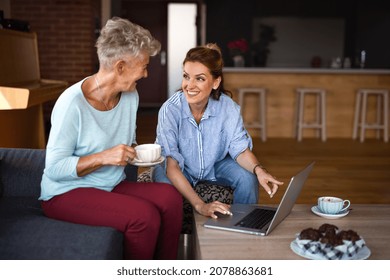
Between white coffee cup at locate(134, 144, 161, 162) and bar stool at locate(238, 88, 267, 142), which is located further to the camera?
bar stool at locate(238, 88, 267, 142)

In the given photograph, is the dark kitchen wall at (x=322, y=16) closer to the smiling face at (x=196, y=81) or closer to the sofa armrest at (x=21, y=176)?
the smiling face at (x=196, y=81)

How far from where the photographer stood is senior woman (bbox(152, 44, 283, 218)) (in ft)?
7.88

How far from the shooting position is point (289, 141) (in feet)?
20.9

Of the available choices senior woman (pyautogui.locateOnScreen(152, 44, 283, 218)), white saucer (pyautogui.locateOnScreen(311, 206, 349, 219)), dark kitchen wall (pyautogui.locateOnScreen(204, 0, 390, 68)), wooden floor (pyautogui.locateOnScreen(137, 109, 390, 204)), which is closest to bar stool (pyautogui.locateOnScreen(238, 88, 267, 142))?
wooden floor (pyautogui.locateOnScreen(137, 109, 390, 204))

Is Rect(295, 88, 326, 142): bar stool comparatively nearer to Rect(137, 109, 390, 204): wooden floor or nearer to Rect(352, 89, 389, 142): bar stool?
Rect(137, 109, 390, 204): wooden floor

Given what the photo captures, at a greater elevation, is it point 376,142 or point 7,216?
point 7,216

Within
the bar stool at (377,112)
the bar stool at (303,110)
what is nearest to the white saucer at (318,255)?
the bar stool at (303,110)

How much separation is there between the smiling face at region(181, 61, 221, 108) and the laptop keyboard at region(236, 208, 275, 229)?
66 centimetres

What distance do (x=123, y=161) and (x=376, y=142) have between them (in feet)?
17.0

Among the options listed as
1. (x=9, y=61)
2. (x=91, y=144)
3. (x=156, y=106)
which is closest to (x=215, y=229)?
(x=91, y=144)

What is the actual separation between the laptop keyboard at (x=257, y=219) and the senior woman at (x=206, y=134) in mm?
448

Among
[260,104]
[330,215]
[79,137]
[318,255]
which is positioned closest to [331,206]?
[330,215]

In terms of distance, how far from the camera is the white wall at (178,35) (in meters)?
10.1
